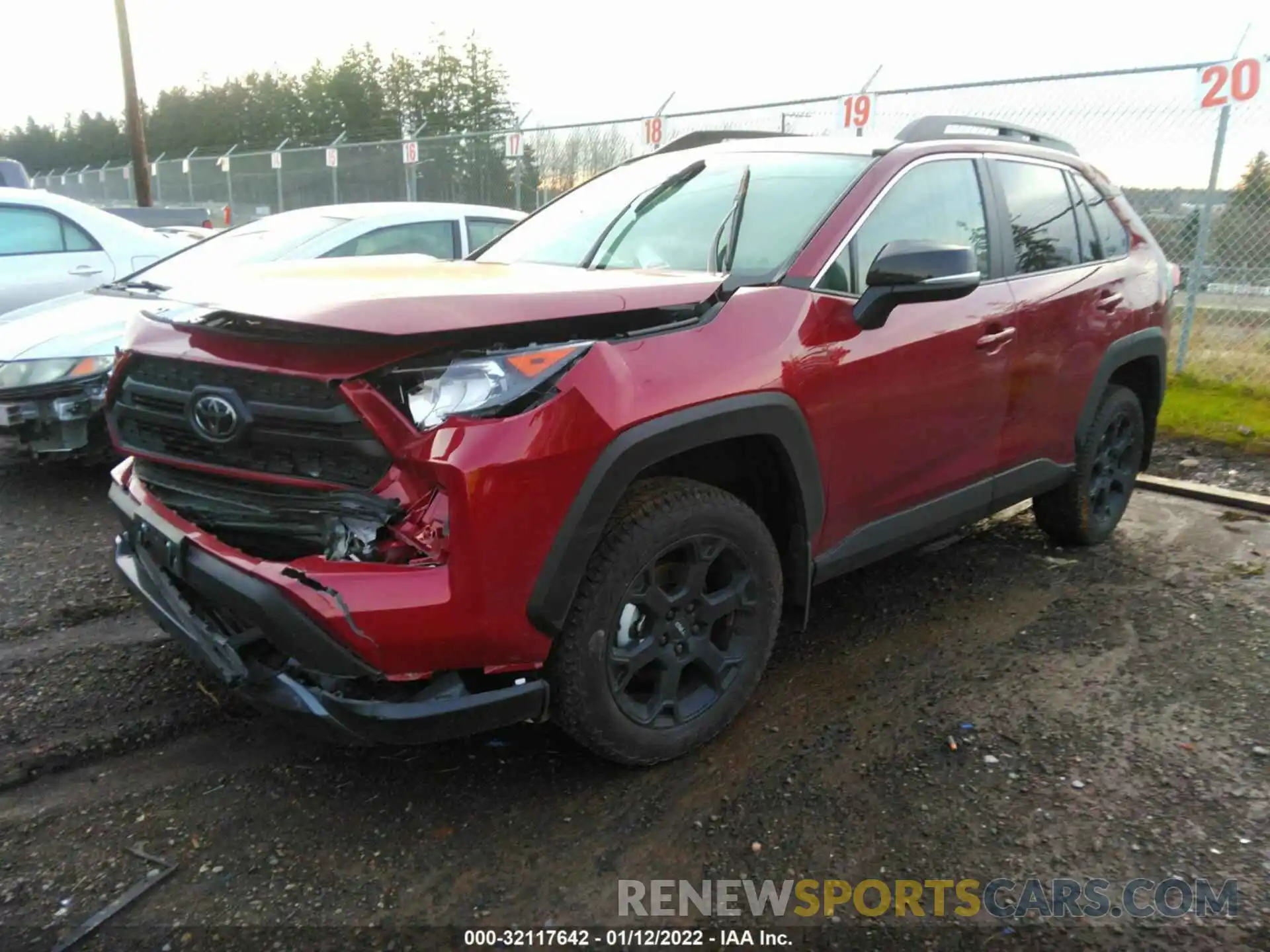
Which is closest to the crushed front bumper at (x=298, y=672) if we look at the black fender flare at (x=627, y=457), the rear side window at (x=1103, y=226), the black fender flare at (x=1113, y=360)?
the black fender flare at (x=627, y=457)

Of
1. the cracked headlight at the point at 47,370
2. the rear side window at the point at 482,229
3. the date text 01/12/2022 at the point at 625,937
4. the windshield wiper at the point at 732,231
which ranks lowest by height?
the date text 01/12/2022 at the point at 625,937

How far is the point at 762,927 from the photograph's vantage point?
2.24m

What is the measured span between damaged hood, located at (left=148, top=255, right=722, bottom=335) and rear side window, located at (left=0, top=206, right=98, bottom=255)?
202 inches

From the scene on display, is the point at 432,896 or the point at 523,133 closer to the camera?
the point at 432,896

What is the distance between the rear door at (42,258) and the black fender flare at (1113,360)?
6686 mm

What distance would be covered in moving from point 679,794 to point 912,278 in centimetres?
167

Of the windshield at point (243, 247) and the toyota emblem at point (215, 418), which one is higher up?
the windshield at point (243, 247)

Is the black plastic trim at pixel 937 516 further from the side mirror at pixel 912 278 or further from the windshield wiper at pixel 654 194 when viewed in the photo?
the windshield wiper at pixel 654 194

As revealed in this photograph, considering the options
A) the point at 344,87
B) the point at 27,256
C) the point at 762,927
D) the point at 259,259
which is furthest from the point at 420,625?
the point at 344,87

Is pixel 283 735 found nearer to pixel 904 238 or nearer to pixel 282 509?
pixel 282 509

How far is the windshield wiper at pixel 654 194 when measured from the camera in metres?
3.54

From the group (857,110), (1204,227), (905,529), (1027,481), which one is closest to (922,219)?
(905,529)

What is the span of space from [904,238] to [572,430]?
167 cm

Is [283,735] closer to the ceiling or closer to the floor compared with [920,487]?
closer to the floor
